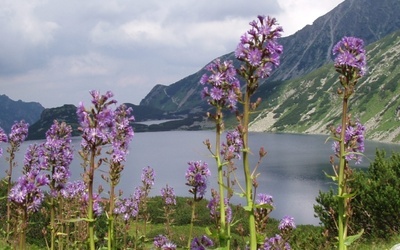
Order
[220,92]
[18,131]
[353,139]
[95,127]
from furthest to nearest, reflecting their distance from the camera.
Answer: [18,131], [353,139], [220,92], [95,127]

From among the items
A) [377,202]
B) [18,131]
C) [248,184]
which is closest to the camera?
[248,184]

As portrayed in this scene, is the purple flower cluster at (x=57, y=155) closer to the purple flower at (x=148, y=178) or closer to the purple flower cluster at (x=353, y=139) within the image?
the purple flower cluster at (x=353, y=139)

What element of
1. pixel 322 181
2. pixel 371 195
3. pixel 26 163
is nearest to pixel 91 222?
pixel 26 163

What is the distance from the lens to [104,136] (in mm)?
4117

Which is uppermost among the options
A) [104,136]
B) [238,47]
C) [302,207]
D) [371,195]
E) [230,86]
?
[238,47]

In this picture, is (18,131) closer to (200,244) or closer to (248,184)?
(200,244)

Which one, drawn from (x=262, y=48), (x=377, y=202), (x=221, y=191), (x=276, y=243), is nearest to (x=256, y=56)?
(x=262, y=48)

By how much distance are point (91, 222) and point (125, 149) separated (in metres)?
1.45

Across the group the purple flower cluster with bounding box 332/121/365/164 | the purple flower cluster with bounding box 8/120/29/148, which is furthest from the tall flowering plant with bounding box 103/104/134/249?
the purple flower cluster with bounding box 8/120/29/148

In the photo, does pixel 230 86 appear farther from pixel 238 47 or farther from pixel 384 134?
pixel 384 134

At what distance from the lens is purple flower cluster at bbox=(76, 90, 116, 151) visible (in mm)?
4090

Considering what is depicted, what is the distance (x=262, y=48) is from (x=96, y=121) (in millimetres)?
1745

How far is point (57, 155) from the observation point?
238 inches

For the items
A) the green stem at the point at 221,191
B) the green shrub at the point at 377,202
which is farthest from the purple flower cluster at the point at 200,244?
the green shrub at the point at 377,202
